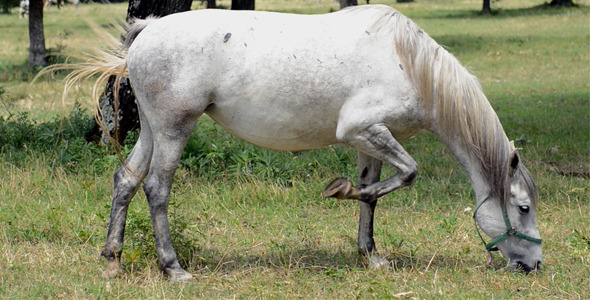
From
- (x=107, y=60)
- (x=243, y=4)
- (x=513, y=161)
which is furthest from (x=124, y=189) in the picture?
(x=243, y=4)

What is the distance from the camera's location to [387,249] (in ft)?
18.2

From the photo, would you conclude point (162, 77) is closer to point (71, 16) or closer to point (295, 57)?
point (295, 57)

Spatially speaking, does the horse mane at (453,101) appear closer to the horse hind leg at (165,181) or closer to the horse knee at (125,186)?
the horse hind leg at (165,181)

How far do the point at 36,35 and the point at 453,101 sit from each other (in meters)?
14.1

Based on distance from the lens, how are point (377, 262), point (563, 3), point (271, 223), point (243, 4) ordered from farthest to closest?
point (563, 3) → point (243, 4) → point (271, 223) → point (377, 262)

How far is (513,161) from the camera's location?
15.8ft

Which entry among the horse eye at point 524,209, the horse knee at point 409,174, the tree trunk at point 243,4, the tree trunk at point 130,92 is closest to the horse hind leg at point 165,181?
the horse knee at point 409,174

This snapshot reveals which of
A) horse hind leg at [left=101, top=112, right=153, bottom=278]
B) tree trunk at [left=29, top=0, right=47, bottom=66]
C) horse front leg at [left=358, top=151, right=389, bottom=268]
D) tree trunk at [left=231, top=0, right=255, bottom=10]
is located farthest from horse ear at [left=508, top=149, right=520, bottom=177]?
tree trunk at [left=29, top=0, right=47, bottom=66]

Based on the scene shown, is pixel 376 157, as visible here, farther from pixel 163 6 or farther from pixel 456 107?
pixel 163 6

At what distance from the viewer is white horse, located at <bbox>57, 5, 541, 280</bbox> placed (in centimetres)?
476

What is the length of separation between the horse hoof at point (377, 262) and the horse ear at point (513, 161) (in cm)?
108

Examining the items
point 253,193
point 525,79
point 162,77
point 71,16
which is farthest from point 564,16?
point 162,77

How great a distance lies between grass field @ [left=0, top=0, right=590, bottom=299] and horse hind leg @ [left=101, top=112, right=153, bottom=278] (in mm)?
140

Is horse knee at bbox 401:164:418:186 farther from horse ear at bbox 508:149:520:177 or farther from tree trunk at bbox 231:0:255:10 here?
tree trunk at bbox 231:0:255:10
